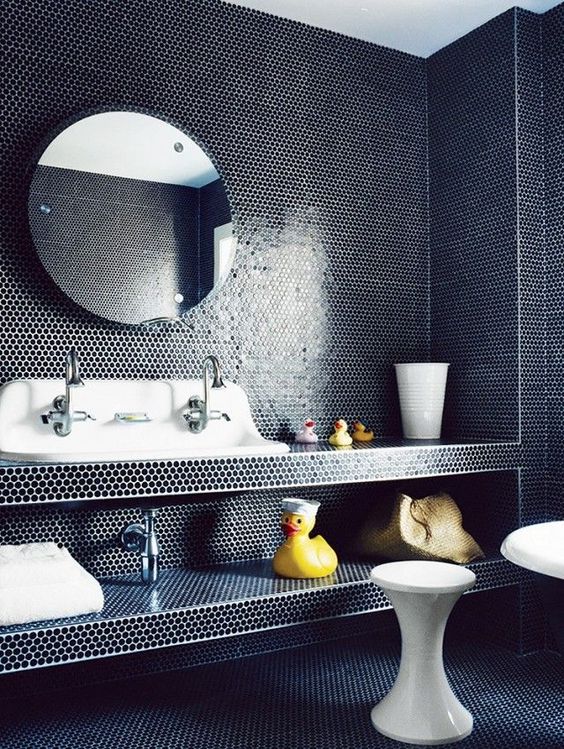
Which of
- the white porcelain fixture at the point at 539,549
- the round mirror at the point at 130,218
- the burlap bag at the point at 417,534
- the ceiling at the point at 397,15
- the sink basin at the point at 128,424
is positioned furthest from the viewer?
the ceiling at the point at 397,15

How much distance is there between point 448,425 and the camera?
3.77 meters

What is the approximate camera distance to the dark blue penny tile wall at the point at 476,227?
3.48 m

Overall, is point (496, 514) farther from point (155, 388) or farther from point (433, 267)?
point (155, 388)

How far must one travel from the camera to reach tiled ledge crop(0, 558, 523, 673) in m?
2.28

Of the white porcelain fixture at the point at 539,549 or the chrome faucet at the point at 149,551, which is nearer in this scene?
the white porcelain fixture at the point at 539,549

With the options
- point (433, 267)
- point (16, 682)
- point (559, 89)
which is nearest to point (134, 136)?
point (433, 267)

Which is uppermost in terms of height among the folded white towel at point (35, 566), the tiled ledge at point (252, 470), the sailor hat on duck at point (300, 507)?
the tiled ledge at point (252, 470)

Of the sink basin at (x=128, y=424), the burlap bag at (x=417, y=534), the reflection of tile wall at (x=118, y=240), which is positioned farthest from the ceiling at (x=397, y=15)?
the burlap bag at (x=417, y=534)

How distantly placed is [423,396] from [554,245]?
0.90 meters

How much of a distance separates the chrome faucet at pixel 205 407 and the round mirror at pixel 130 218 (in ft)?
1.07

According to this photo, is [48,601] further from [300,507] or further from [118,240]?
[118,240]

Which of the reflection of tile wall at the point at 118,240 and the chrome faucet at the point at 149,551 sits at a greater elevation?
the reflection of tile wall at the point at 118,240

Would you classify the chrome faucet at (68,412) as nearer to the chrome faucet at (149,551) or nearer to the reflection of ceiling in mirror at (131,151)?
the chrome faucet at (149,551)

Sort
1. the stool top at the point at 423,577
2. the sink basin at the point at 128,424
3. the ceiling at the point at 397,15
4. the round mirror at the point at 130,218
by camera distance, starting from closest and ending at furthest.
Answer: the stool top at the point at 423,577 → the sink basin at the point at 128,424 → the round mirror at the point at 130,218 → the ceiling at the point at 397,15
